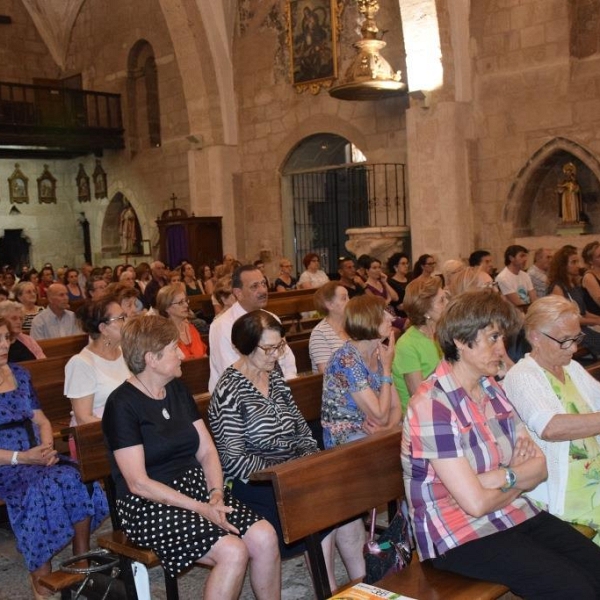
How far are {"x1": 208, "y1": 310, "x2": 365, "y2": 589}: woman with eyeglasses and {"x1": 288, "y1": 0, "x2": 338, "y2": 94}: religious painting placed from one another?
10.9 m

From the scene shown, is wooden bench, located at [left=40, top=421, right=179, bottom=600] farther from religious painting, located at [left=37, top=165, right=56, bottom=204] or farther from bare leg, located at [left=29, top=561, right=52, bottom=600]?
religious painting, located at [left=37, top=165, right=56, bottom=204]

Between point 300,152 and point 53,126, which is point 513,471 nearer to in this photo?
point 300,152

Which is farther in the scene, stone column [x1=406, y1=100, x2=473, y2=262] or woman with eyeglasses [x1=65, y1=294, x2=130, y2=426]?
stone column [x1=406, y1=100, x2=473, y2=262]

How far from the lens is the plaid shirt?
2590 millimetres

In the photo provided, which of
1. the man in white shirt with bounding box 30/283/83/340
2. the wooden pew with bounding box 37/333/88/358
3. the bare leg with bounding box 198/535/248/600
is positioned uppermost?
the man in white shirt with bounding box 30/283/83/340

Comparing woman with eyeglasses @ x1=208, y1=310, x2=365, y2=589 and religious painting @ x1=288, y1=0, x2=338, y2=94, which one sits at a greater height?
religious painting @ x1=288, y1=0, x2=338, y2=94

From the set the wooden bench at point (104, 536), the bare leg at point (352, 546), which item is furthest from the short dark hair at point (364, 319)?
the wooden bench at point (104, 536)

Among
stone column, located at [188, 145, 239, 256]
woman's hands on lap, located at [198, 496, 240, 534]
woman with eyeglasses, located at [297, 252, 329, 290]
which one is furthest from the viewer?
stone column, located at [188, 145, 239, 256]

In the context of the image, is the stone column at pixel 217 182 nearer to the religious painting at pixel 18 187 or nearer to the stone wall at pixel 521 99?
the stone wall at pixel 521 99

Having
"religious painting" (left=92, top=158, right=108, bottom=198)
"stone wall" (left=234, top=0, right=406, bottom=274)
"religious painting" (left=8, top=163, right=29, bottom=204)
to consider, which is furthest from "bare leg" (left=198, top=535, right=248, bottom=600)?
"religious painting" (left=8, top=163, right=29, bottom=204)

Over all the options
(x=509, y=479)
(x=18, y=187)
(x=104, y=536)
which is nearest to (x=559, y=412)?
(x=509, y=479)

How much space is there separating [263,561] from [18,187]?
702 inches

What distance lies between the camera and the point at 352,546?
11.2 feet

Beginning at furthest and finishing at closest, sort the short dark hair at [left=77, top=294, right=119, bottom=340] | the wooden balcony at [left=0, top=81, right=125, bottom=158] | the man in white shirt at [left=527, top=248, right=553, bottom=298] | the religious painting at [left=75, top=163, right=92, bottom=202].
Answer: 1. the religious painting at [left=75, top=163, right=92, bottom=202]
2. the wooden balcony at [left=0, top=81, right=125, bottom=158]
3. the man in white shirt at [left=527, top=248, right=553, bottom=298]
4. the short dark hair at [left=77, top=294, right=119, bottom=340]
